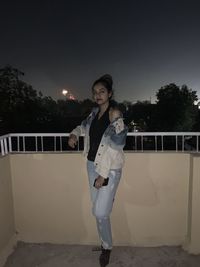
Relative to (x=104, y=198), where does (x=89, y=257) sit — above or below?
below

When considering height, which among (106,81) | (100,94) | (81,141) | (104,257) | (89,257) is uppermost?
(106,81)

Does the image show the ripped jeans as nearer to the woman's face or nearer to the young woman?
the young woman

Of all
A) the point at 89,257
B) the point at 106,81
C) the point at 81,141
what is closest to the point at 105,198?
the point at 89,257

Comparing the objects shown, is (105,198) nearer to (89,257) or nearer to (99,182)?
(99,182)

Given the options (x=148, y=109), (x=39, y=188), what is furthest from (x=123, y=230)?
(x=148, y=109)

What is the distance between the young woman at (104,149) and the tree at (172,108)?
21.4m

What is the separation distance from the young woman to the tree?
2144cm

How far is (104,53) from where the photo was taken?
17.7 metres

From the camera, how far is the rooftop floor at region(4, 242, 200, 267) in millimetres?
2877

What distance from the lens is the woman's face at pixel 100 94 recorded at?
2498 mm

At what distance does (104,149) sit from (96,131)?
21cm

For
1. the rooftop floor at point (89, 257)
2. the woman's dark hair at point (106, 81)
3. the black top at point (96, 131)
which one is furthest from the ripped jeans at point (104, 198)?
the woman's dark hair at point (106, 81)

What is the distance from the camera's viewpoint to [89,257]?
3.00 meters

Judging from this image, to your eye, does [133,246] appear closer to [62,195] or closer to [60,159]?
[62,195]
